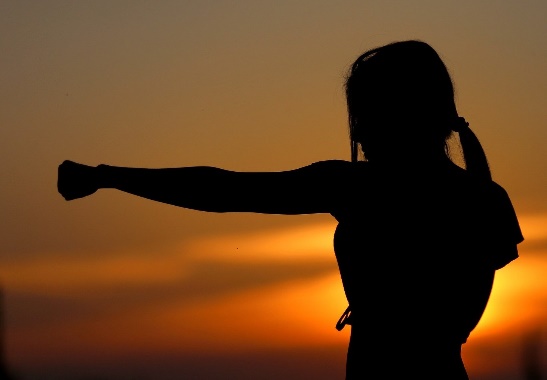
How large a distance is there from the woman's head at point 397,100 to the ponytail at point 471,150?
88 mm

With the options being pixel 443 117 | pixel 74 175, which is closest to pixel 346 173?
pixel 443 117

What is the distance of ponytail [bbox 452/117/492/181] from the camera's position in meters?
4.36

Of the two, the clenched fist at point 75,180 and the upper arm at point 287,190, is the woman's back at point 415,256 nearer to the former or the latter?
the upper arm at point 287,190

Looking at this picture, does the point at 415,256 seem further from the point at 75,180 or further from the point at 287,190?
the point at 75,180

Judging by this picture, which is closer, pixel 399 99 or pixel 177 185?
Result: pixel 177 185

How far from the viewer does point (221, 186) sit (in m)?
4.12

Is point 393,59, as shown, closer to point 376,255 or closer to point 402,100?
point 402,100

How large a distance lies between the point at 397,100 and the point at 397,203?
0.34 metres

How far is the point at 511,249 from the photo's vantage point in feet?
14.3

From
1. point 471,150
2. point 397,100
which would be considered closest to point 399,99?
point 397,100

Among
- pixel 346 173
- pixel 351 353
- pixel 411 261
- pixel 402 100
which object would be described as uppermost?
pixel 402 100

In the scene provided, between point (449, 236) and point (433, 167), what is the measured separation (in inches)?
9.2

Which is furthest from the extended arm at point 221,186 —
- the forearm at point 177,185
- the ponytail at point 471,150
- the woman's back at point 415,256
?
the ponytail at point 471,150

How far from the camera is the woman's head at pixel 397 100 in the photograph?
4.26 m
